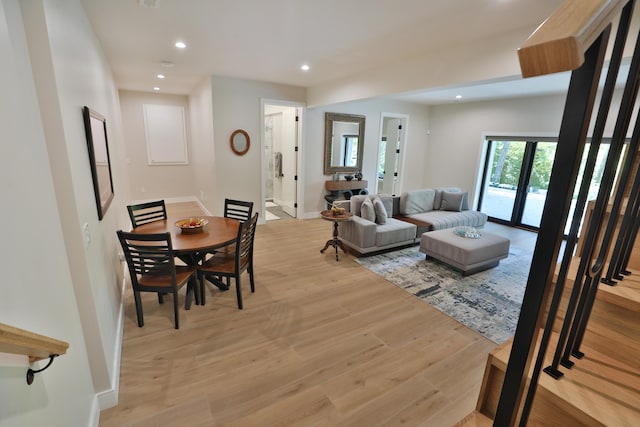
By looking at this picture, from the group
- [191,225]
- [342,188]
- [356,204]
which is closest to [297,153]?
[342,188]

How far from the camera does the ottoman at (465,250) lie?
3.79m

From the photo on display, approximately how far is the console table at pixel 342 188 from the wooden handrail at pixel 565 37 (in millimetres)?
6021

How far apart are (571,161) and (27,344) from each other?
1432 millimetres

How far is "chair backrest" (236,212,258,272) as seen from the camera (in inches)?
107

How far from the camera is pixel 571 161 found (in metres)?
0.60

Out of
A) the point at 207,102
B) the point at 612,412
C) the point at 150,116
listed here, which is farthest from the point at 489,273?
the point at 150,116

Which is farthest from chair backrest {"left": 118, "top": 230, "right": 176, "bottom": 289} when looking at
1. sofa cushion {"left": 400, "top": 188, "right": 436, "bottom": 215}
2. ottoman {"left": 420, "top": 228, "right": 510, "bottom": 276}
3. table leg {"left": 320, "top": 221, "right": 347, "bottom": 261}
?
sofa cushion {"left": 400, "top": 188, "right": 436, "bottom": 215}

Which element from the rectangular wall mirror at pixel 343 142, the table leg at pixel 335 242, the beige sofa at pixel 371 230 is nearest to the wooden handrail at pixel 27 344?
the table leg at pixel 335 242

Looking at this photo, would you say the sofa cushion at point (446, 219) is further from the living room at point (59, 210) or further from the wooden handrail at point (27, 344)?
the wooden handrail at point (27, 344)

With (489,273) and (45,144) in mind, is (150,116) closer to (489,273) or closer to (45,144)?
(45,144)

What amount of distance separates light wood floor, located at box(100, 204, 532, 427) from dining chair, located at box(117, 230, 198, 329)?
386 mm

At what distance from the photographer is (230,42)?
3258 mm

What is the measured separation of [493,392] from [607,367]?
0.36 meters

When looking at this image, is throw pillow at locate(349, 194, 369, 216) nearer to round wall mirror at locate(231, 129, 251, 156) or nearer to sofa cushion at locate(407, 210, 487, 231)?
sofa cushion at locate(407, 210, 487, 231)
